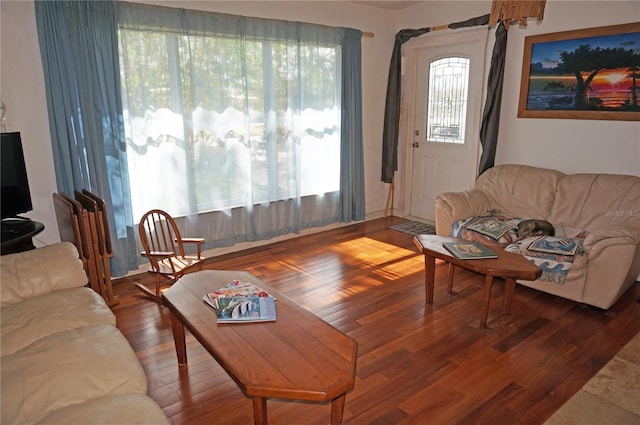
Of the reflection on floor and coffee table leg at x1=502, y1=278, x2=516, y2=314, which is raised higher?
coffee table leg at x1=502, y1=278, x2=516, y2=314

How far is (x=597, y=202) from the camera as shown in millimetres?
3719

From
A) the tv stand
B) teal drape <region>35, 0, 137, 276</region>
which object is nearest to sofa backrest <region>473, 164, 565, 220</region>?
teal drape <region>35, 0, 137, 276</region>

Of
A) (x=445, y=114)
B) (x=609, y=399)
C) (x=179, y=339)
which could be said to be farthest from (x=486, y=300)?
(x=445, y=114)

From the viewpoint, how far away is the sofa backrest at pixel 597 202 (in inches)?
139

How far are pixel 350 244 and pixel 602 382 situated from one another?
2.82m

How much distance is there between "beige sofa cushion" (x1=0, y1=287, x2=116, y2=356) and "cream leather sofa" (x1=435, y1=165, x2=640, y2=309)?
311cm

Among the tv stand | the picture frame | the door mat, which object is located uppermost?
the picture frame

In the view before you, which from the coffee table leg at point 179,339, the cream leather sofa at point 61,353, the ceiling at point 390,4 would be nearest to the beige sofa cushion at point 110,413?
the cream leather sofa at point 61,353

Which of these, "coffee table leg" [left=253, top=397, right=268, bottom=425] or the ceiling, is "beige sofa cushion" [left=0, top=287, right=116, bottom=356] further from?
the ceiling

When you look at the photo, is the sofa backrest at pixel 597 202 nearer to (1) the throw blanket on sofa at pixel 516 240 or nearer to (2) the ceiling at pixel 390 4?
(1) the throw blanket on sofa at pixel 516 240

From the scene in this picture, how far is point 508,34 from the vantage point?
14.6 ft

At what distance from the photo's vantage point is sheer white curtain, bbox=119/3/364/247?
3.80m

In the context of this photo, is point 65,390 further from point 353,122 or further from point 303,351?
point 353,122

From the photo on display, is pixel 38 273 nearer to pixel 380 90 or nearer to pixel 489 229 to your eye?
pixel 489 229
